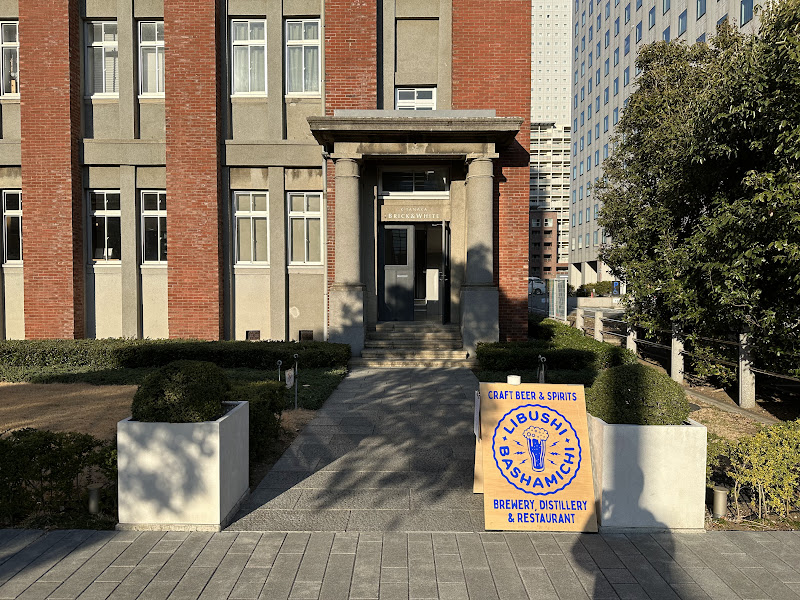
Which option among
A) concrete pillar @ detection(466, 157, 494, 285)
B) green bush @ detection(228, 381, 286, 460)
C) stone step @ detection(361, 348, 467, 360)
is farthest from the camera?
concrete pillar @ detection(466, 157, 494, 285)

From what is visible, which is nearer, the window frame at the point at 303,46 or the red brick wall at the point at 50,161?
the red brick wall at the point at 50,161

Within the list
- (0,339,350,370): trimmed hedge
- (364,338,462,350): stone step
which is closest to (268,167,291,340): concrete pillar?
(0,339,350,370): trimmed hedge

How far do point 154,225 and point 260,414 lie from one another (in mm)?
10915

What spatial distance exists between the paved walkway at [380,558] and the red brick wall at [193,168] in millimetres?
9985

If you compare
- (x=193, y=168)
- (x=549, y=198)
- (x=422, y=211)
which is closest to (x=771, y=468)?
(x=422, y=211)

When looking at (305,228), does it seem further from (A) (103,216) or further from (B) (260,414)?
(B) (260,414)

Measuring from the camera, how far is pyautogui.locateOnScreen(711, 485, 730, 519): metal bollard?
4949mm

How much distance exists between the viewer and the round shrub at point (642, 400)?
187 inches

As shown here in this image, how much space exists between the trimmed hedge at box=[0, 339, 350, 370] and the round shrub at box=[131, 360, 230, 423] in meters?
7.00

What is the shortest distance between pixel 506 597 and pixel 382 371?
8.69m

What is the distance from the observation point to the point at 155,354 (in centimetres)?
1230

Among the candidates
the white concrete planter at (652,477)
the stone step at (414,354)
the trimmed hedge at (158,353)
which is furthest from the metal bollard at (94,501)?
the stone step at (414,354)

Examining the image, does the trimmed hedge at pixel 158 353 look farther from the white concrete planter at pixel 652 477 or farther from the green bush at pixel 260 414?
the white concrete planter at pixel 652 477

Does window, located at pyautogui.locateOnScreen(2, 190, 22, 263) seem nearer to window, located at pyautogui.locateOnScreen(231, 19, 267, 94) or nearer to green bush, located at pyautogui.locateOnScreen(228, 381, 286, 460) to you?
window, located at pyautogui.locateOnScreen(231, 19, 267, 94)
